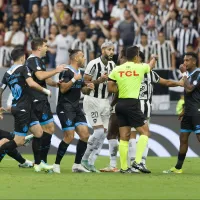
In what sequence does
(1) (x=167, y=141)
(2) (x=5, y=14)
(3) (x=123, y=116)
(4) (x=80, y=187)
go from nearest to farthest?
(4) (x=80, y=187) → (3) (x=123, y=116) → (1) (x=167, y=141) → (2) (x=5, y=14)

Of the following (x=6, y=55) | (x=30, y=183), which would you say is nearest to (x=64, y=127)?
(x=30, y=183)

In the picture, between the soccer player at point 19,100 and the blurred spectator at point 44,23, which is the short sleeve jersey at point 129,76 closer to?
the soccer player at point 19,100

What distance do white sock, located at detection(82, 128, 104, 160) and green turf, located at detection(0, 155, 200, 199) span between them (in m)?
0.46

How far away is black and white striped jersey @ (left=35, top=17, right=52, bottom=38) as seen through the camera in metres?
26.1

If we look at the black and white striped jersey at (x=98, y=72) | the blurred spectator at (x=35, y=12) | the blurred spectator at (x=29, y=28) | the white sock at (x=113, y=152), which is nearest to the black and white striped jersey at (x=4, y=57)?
the blurred spectator at (x=29, y=28)

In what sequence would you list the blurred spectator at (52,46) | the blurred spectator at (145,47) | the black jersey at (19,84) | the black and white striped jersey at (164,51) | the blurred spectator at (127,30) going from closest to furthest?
the black jersey at (19,84)
the blurred spectator at (145,47)
the black and white striped jersey at (164,51)
the blurred spectator at (52,46)
the blurred spectator at (127,30)

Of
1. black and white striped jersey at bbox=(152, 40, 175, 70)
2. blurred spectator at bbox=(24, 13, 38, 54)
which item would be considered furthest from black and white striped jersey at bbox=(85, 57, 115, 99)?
blurred spectator at bbox=(24, 13, 38, 54)

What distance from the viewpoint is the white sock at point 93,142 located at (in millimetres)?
15586

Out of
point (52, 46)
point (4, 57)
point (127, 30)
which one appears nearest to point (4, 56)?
point (4, 57)

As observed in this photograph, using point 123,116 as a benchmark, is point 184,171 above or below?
below

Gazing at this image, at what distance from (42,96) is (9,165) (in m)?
2.17

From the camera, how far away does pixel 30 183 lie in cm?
1299

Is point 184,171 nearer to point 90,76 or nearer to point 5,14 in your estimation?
point 90,76

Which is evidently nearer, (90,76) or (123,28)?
(90,76)
